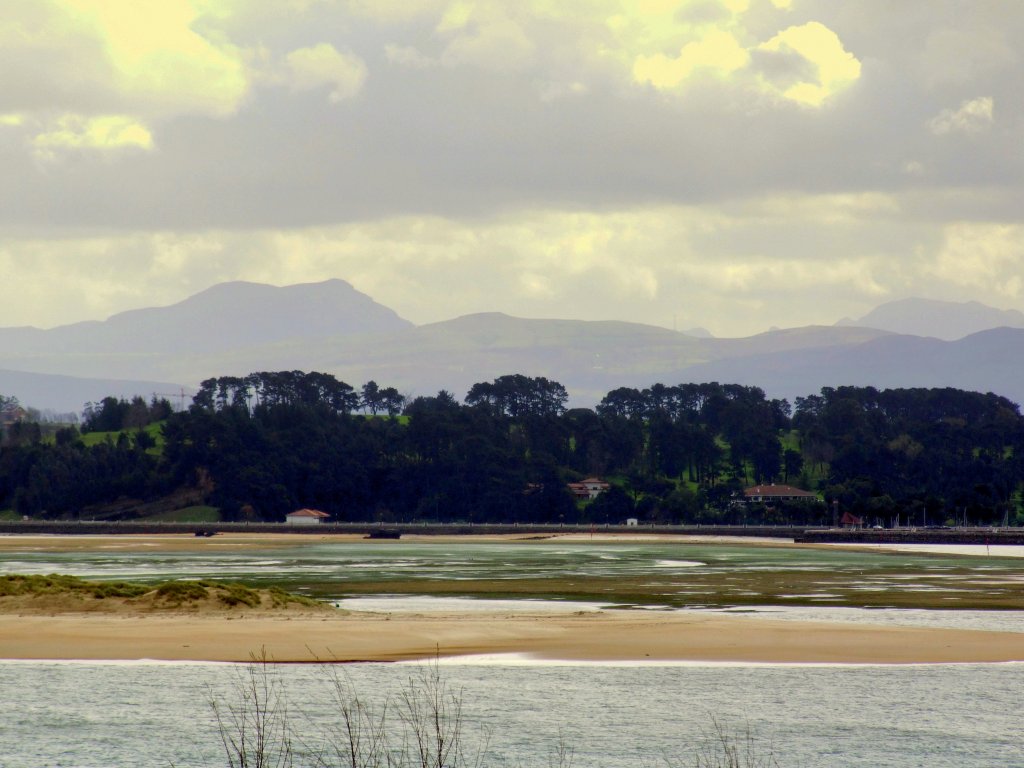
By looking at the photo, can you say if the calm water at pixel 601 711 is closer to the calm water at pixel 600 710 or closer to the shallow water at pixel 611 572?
the calm water at pixel 600 710

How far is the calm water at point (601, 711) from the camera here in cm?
3095

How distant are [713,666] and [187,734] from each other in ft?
59.5

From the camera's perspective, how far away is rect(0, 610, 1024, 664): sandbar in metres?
45.1

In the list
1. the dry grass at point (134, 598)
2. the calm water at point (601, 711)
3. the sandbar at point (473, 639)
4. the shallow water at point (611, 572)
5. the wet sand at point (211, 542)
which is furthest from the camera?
the wet sand at point (211, 542)

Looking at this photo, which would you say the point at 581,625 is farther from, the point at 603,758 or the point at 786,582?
the point at 786,582

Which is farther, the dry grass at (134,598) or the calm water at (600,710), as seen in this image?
the dry grass at (134,598)

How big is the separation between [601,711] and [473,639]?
13.3m

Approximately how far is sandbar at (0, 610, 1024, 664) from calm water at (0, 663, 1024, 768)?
2.34 metres

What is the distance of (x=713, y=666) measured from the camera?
143 ft

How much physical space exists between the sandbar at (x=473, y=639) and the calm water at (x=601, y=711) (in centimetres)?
234

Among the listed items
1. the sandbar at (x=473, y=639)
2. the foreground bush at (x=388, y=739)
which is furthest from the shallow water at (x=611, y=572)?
the foreground bush at (x=388, y=739)

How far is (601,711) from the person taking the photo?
1412 inches

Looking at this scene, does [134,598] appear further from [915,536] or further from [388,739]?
[915,536]

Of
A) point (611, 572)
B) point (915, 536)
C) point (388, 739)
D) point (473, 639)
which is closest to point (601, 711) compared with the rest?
point (388, 739)
